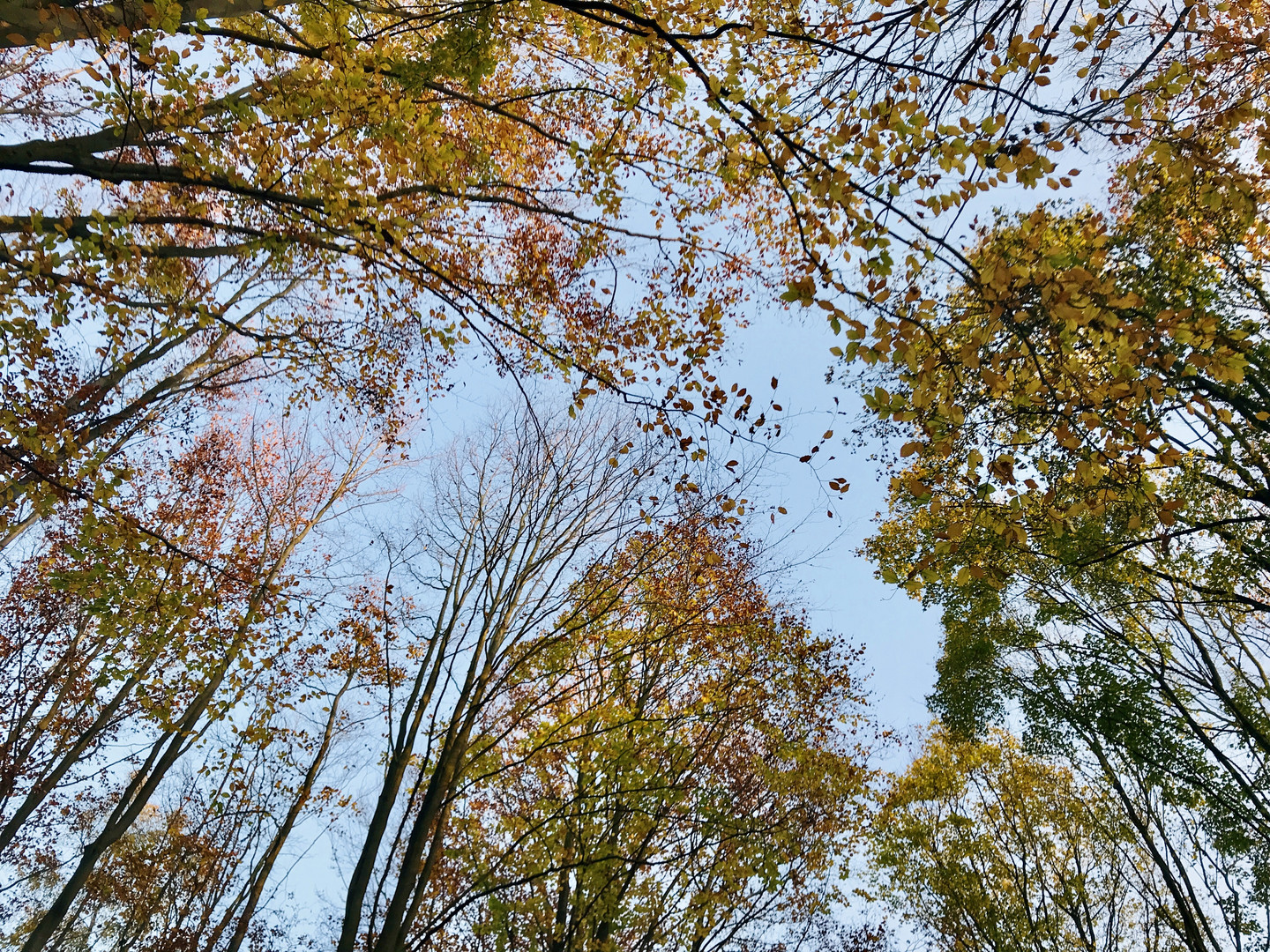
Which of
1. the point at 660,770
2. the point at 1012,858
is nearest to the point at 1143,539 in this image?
the point at 660,770

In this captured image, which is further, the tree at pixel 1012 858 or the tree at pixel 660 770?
the tree at pixel 1012 858

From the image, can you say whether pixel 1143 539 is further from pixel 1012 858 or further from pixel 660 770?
pixel 1012 858

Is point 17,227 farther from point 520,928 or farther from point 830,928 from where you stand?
point 830,928

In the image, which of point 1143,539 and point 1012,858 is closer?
point 1143,539

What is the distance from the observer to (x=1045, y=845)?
35.4 feet

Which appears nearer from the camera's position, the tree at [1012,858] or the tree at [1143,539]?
the tree at [1143,539]

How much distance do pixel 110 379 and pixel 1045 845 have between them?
17.1 m

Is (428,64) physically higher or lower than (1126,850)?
higher

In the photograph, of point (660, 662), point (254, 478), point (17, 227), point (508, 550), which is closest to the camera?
point (17, 227)

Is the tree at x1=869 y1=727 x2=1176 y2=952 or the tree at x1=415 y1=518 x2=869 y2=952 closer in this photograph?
the tree at x1=415 y1=518 x2=869 y2=952

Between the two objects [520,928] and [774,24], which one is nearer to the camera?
[774,24]

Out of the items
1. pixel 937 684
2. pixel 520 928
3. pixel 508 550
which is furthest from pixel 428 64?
pixel 937 684

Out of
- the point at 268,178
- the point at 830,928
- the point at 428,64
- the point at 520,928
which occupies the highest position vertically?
the point at 428,64

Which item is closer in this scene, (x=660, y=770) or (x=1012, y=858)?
(x=660, y=770)
